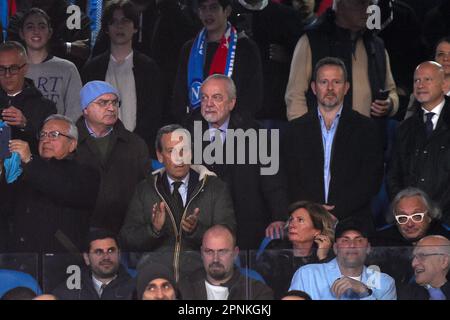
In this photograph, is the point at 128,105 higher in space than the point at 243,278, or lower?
higher

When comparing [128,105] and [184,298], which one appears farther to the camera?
[128,105]

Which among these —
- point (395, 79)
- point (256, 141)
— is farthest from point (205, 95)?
point (395, 79)

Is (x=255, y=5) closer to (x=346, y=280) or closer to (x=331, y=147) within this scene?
(x=331, y=147)

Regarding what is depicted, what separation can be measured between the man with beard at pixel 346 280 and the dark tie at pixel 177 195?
1.00m

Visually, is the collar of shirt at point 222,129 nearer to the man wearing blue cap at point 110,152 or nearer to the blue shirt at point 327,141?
the man wearing blue cap at point 110,152

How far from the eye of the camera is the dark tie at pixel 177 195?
10609mm

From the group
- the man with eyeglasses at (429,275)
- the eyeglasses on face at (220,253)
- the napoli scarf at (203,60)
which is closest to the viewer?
the man with eyeglasses at (429,275)

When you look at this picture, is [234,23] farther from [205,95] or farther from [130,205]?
[130,205]

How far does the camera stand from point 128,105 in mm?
11180

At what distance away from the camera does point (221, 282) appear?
1002 centimetres

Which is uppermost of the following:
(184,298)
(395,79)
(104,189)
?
(395,79)

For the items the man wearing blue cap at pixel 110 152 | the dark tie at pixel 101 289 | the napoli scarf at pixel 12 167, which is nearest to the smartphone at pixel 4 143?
the napoli scarf at pixel 12 167

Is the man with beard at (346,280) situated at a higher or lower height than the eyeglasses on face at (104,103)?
lower

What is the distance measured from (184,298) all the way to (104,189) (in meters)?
1.13
